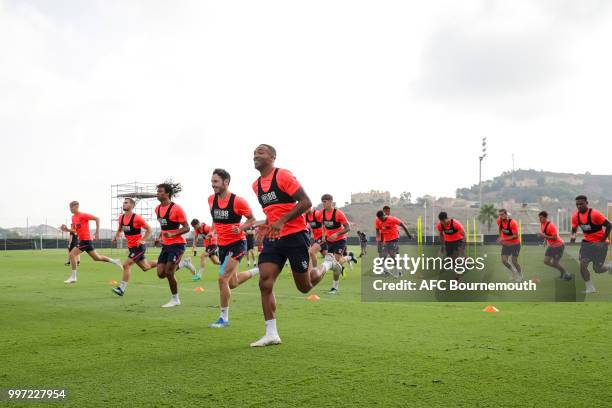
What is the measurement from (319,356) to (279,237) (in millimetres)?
1499

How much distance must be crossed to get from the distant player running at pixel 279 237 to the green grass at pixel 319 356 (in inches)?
24.8

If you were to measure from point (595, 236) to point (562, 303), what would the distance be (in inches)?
118

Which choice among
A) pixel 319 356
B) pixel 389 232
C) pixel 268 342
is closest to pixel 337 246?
pixel 389 232

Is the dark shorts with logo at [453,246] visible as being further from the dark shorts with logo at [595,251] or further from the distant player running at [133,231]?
the distant player running at [133,231]

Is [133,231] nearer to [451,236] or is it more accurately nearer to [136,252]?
[136,252]

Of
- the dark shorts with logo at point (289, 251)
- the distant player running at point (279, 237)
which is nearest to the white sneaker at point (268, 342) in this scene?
the distant player running at point (279, 237)

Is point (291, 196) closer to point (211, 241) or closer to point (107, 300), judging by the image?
point (107, 300)

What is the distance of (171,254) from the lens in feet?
36.3

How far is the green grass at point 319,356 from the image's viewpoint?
15.0ft

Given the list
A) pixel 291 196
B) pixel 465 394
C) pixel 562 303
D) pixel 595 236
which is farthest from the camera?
pixel 595 236

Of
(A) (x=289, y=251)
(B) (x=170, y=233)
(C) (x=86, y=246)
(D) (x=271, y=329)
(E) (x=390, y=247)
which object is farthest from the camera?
(E) (x=390, y=247)

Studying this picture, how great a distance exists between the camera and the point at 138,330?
8055mm

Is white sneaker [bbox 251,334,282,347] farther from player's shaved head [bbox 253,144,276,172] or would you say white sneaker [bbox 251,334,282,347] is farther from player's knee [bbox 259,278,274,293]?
player's shaved head [bbox 253,144,276,172]

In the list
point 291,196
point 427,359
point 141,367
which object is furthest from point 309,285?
point 141,367
